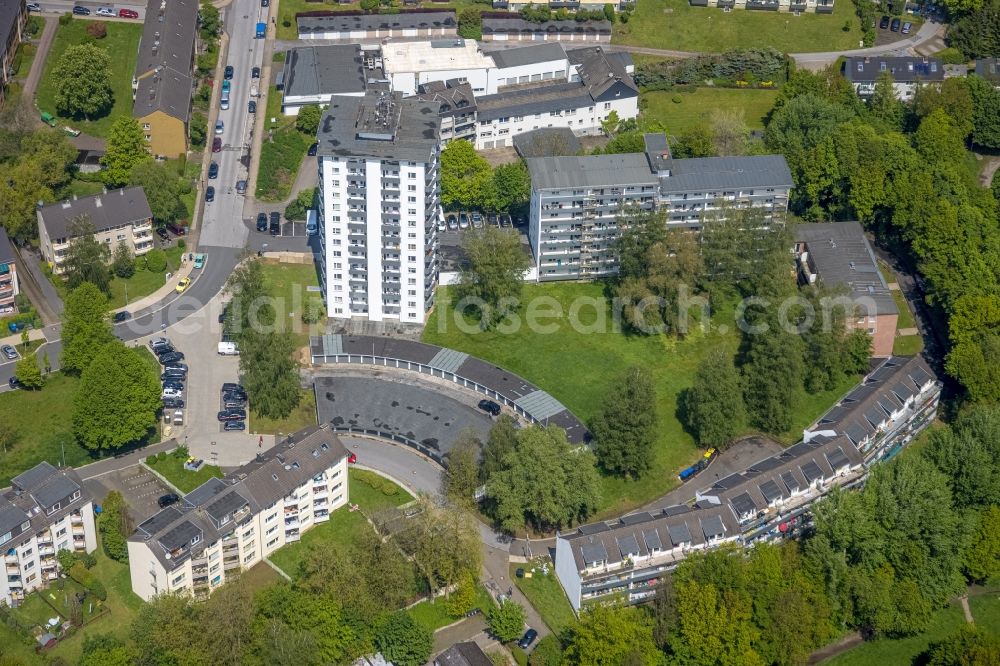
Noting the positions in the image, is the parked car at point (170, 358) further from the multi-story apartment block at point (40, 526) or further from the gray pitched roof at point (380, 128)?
the gray pitched roof at point (380, 128)

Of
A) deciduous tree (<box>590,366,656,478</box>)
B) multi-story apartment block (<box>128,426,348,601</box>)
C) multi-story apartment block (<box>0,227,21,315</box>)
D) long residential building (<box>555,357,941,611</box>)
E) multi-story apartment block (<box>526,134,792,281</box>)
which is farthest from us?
multi-story apartment block (<box>526,134,792,281</box>)

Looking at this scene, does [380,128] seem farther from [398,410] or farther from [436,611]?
[436,611]

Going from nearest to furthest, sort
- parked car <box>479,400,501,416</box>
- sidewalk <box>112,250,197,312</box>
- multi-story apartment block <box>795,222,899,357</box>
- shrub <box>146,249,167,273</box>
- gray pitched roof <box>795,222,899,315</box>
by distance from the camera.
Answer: parked car <box>479,400,501,416</box> → multi-story apartment block <box>795,222,899,357</box> → gray pitched roof <box>795,222,899,315</box> → sidewalk <box>112,250,197,312</box> → shrub <box>146,249,167,273</box>

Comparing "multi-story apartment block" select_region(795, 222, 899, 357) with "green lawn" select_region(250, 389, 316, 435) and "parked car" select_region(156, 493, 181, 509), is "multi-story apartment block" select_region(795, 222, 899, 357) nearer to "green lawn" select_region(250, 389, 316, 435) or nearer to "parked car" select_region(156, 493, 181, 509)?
"green lawn" select_region(250, 389, 316, 435)


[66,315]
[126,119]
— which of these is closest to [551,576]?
[66,315]

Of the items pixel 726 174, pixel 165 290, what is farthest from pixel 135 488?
pixel 726 174

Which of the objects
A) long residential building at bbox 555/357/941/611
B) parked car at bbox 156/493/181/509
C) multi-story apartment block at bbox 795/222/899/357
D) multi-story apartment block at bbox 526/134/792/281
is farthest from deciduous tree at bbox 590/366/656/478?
parked car at bbox 156/493/181/509
